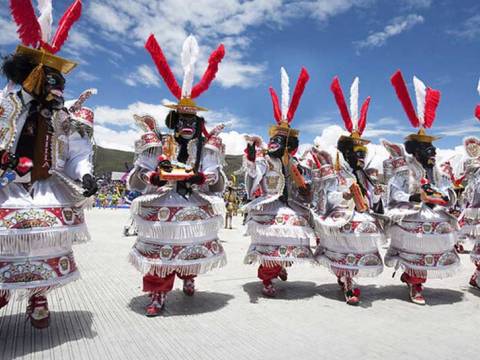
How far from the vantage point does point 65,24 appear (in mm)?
3455

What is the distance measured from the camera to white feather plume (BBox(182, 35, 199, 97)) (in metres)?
4.28

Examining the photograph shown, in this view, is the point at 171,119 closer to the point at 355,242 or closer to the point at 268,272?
the point at 268,272

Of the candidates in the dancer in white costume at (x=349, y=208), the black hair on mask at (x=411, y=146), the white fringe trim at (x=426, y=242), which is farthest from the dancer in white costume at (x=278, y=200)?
the black hair on mask at (x=411, y=146)

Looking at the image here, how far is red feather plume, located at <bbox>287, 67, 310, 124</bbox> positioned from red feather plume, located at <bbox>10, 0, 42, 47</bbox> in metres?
3.13

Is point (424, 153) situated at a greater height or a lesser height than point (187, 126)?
lesser

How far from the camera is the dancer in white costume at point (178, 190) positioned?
153 inches

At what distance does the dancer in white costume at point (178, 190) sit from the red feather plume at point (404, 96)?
241cm

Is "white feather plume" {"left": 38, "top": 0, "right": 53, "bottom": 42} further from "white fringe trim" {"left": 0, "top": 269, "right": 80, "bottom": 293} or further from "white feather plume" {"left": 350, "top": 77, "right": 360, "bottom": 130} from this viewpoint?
"white feather plume" {"left": 350, "top": 77, "right": 360, "bottom": 130}

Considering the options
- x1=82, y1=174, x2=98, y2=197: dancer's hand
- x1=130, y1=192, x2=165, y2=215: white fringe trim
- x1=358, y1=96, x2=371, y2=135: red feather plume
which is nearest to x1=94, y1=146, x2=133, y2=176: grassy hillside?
x1=358, y1=96, x2=371, y2=135: red feather plume

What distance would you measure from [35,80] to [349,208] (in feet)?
12.3

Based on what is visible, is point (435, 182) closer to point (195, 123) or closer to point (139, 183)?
point (195, 123)

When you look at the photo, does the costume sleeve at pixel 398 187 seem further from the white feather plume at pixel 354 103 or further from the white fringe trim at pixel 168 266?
the white fringe trim at pixel 168 266

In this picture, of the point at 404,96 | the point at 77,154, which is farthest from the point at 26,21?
the point at 404,96

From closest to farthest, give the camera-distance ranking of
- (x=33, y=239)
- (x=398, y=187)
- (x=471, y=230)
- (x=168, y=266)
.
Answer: (x=33, y=239) < (x=168, y=266) < (x=398, y=187) < (x=471, y=230)
